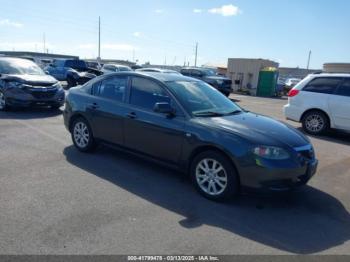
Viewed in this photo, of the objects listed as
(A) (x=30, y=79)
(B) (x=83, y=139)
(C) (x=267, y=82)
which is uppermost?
(A) (x=30, y=79)

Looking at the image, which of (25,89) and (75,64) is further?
(75,64)

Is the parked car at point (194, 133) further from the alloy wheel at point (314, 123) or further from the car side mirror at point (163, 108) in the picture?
the alloy wheel at point (314, 123)

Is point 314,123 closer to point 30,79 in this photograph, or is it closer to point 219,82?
point 30,79

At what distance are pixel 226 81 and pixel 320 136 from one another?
12.7 meters

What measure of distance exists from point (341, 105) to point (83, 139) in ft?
21.8

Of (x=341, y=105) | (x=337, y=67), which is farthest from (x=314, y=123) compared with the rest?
(x=337, y=67)

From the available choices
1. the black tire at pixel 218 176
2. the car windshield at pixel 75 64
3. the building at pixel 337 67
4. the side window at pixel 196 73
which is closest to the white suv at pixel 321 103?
→ the black tire at pixel 218 176

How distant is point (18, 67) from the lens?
Answer: 11312mm

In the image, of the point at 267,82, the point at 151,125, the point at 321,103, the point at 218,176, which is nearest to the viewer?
the point at 218,176

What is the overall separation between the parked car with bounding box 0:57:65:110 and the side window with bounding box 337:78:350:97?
8069 mm

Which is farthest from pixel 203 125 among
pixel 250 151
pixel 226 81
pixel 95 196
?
pixel 226 81

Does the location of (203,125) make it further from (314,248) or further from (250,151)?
(314,248)

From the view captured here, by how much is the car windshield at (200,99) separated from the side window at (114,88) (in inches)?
35.5

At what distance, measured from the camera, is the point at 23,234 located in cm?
349
